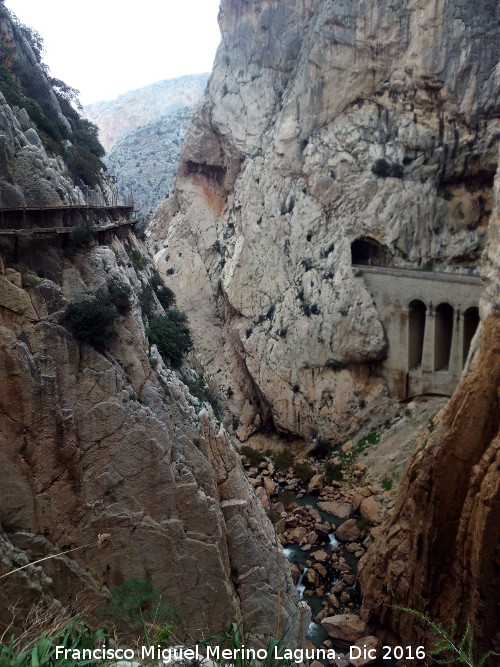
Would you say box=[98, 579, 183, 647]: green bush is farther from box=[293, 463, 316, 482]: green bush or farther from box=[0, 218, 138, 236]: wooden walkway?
box=[293, 463, 316, 482]: green bush

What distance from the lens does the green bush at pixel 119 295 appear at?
12000 mm

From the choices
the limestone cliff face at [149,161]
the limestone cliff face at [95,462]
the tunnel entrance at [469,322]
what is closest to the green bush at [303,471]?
the tunnel entrance at [469,322]

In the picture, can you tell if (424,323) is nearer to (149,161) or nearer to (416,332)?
(416,332)

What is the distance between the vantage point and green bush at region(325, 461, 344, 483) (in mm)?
26281

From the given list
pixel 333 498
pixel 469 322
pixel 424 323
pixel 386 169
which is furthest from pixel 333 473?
pixel 386 169

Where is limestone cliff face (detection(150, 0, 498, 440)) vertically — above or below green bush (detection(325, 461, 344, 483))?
above

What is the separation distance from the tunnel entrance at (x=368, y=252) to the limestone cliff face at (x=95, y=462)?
2003cm

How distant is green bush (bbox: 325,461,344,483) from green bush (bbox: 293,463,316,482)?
834 millimetres

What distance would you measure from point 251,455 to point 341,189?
51.2 feet

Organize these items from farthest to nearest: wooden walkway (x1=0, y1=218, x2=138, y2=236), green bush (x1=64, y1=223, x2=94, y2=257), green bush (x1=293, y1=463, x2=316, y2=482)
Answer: green bush (x1=293, y1=463, x2=316, y2=482) → green bush (x1=64, y1=223, x2=94, y2=257) → wooden walkway (x1=0, y1=218, x2=138, y2=236)

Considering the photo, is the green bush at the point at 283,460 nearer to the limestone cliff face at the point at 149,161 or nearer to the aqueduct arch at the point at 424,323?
the aqueduct arch at the point at 424,323

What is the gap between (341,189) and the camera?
99.5 ft

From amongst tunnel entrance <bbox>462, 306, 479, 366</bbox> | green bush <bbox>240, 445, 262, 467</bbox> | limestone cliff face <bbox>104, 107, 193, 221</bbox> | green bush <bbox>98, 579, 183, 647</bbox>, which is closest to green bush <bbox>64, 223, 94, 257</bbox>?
green bush <bbox>98, 579, 183, 647</bbox>

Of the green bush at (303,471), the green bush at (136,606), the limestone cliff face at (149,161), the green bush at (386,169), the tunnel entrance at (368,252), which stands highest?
the limestone cliff face at (149,161)
